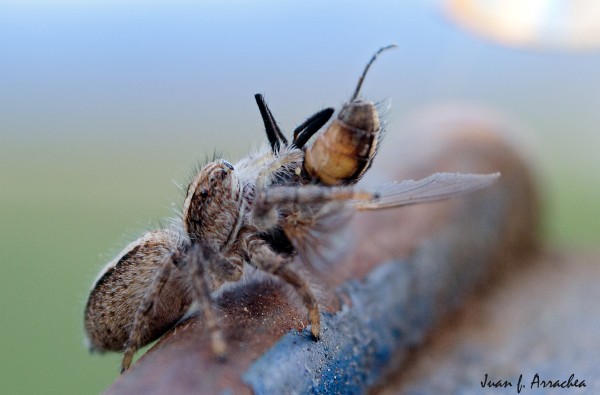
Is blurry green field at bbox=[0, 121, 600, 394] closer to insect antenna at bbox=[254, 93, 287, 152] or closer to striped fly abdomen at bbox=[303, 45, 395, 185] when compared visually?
insect antenna at bbox=[254, 93, 287, 152]

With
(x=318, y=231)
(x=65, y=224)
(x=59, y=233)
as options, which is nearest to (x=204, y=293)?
(x=318, y=231)

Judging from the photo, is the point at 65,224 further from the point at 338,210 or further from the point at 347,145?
the point at 347,145

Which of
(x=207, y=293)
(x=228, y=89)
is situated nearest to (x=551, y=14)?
(x=207, y=293)

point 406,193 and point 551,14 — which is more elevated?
point 551,14

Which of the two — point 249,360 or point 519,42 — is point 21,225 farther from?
point 249,360

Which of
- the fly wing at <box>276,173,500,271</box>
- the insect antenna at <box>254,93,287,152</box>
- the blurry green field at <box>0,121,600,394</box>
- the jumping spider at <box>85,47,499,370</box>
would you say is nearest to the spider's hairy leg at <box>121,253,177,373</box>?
the jumping spider at <box>85,47,499,370</box>

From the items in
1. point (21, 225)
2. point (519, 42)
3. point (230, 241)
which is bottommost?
point (21, 225)

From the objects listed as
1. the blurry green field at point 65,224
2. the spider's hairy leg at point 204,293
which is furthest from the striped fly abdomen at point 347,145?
the blurry green field at point 65,224
